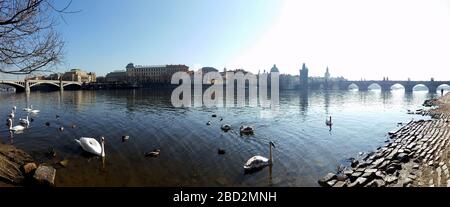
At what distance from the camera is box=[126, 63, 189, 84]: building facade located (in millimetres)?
172462

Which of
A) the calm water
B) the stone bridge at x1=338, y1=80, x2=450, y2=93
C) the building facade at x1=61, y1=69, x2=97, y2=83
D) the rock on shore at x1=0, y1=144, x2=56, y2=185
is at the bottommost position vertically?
the calm water

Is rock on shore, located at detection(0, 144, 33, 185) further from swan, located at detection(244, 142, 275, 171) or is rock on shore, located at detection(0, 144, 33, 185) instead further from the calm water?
swan, located at detection(244, 142, 275, 171)

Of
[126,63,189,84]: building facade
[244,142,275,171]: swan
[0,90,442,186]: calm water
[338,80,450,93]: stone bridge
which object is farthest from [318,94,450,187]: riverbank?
[126,63,189,84]: building facade

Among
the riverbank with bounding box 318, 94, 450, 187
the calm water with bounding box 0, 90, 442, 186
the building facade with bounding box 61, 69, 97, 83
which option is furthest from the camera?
the building facade with bounding box 61, 69, 97, 83

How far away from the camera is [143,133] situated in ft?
80.8

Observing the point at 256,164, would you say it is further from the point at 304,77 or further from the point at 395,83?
the point at 304,77

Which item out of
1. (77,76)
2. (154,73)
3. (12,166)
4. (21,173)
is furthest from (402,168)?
(77,76)

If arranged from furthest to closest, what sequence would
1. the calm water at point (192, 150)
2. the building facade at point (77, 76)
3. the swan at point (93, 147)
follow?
1. the building facade at point (77, 76)
2. the swan at point (93, 147)
3. the calm water at point (192, 150)

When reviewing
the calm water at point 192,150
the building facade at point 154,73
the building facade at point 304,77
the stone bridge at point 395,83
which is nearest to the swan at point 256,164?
the calm water at point 192,150

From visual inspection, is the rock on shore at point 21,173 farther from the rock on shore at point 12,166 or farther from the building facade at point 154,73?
the building facade at point 154,73

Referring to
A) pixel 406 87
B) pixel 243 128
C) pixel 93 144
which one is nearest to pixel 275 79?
pixel 406 87

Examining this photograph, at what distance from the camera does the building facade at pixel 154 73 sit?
172 metres
